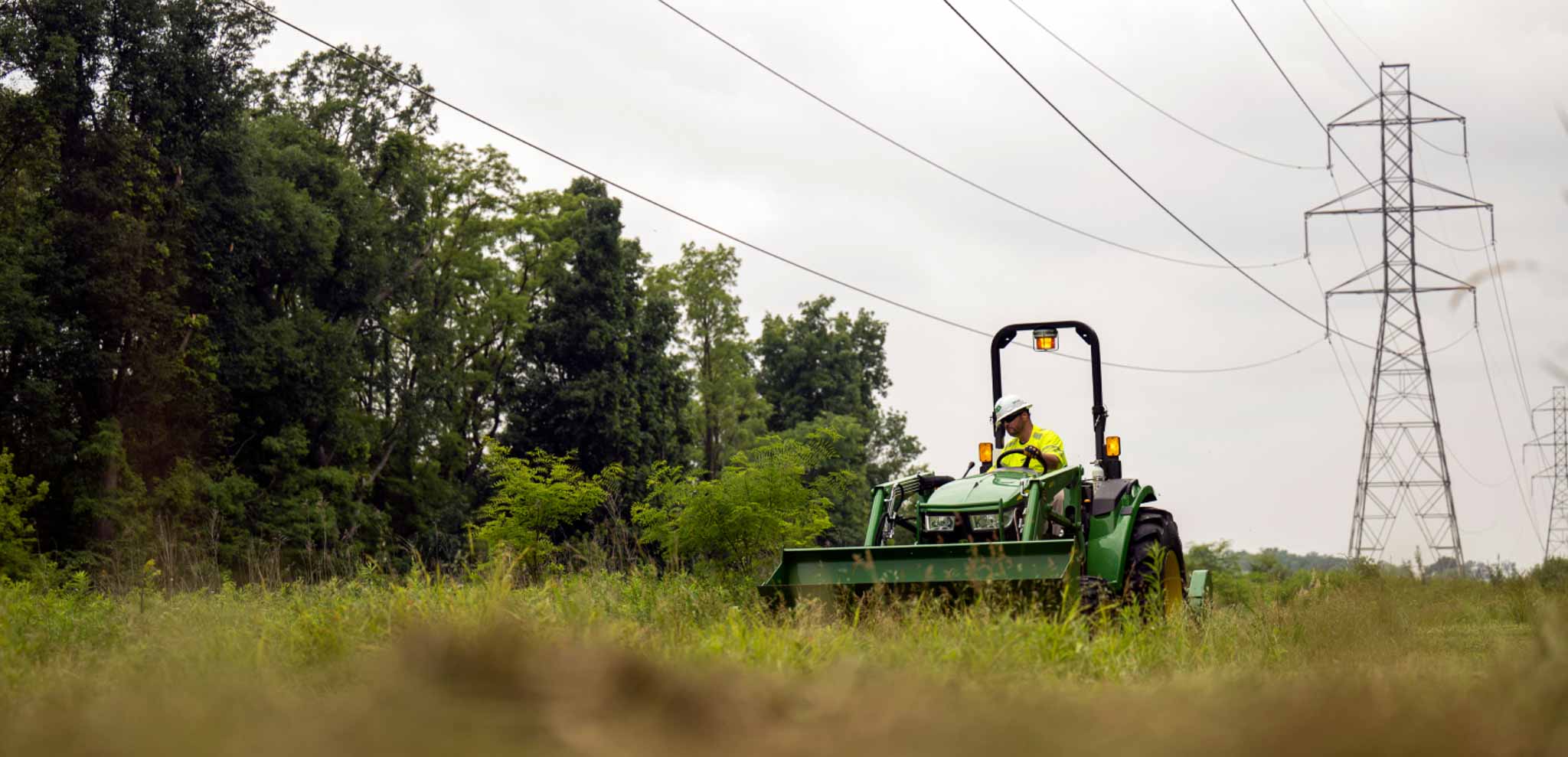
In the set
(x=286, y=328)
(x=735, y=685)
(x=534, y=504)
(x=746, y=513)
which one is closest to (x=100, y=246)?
(x=286, y=328)

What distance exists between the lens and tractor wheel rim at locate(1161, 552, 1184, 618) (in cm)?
1102

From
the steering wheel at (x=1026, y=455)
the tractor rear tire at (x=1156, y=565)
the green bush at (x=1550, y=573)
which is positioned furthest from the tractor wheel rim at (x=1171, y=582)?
the green bush at (x=1550, y=573)

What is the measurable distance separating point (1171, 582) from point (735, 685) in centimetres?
688

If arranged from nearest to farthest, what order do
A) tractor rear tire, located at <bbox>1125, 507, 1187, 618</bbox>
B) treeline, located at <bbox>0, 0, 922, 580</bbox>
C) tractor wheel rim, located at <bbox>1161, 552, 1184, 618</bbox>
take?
tractor rear tire, located at <bbox>1125, 507, 1187, 618</bbox>, tractor wheel rim, located at <bbox>1161, 552, 1184, 618</bbox>, treeline, located at <bbox>0, 0, 922, 580</bbox>

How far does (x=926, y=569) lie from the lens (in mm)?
9156

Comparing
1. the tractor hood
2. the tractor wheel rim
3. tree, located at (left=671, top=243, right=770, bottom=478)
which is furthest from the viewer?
tree, located at (left=671, top=243, right=770, bottom=478)

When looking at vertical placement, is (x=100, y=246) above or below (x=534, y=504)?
above

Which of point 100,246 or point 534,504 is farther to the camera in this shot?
point 100,246

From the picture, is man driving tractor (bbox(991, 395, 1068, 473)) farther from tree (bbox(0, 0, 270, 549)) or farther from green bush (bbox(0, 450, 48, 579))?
tree (bbox(0, 0, 270, 549))

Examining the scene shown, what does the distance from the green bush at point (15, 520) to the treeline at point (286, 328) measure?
0.09 m

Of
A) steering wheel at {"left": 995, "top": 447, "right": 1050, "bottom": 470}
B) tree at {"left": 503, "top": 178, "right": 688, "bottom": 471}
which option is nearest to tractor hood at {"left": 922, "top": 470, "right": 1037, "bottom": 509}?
steering wheel at {"left": 995, "top": 447, "right": 1050, "bottom": 470}

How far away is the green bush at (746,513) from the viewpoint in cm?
1552

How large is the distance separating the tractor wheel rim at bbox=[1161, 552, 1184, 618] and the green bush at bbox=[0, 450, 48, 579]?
73.8ft

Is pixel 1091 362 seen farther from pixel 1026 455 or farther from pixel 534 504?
pixel 534 504
